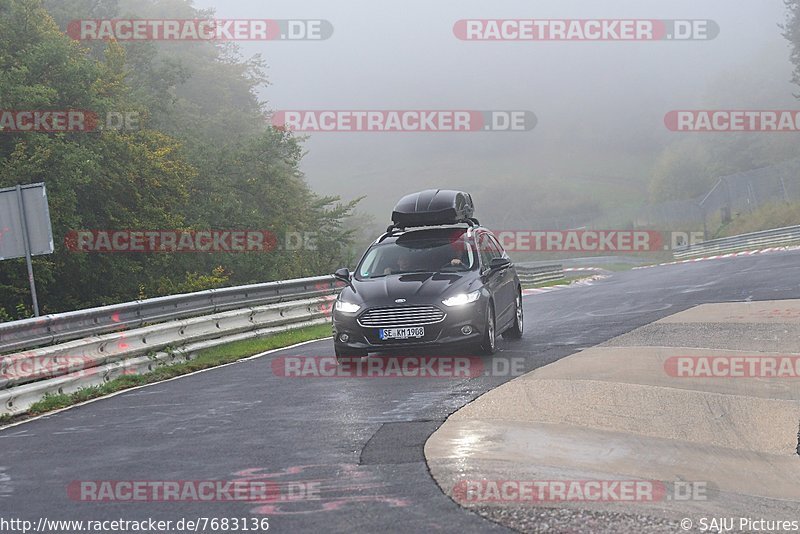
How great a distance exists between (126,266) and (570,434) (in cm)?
2072

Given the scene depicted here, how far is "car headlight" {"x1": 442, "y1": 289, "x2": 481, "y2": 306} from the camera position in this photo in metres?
12.5

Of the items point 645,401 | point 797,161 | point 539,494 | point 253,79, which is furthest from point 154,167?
point 253,79

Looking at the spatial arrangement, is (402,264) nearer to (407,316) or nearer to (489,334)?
(407,316)

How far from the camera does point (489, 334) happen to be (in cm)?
1297

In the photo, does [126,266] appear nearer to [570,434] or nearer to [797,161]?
[570,434]

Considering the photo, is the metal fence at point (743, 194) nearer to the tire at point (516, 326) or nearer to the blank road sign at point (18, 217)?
the tire at point (516, 326)

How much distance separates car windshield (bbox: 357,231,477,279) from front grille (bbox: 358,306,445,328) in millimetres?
1083

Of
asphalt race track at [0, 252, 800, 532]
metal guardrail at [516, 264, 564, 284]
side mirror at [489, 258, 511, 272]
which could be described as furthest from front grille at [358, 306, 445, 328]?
metal guardrail at [516, 264, 564, 284]

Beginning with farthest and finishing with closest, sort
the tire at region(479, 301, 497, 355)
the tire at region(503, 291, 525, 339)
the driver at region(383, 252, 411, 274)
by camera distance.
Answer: the tire at region(503, 291, 525, 339) < the driver at region(383, 252, 411, 274) < the tire at region(479, 301, 497, 355)

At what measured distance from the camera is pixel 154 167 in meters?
29.2

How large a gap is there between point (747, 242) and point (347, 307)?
39.5 metres

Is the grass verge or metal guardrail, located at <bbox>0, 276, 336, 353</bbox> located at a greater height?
metal guardrail, located at <bbox>0, 276, 336, 353</bbox>

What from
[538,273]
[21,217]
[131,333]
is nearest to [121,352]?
[131,333]

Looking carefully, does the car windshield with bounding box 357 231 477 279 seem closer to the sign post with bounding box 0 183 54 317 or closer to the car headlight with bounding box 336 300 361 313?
the car headlight with bounding box 336 300 361 313
